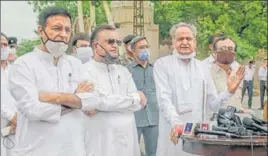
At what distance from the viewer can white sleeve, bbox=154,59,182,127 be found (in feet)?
16.6

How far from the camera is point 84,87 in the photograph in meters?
4.64

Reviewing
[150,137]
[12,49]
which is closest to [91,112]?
[150,137]

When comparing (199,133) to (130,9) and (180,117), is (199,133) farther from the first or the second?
(130,9)

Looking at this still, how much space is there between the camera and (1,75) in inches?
262

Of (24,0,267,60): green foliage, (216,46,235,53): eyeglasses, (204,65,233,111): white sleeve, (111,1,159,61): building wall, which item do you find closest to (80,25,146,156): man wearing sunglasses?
(204,65,233,111): white sleeve

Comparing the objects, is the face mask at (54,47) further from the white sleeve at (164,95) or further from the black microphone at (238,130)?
the black microphone at (238,130)

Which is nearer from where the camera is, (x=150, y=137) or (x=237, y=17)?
(x=150, y=137)

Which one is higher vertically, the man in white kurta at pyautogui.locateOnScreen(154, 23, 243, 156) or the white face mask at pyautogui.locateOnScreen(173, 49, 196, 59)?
the white face mask at pyautogui.locateOnScreen(173, 49, 196, 59)

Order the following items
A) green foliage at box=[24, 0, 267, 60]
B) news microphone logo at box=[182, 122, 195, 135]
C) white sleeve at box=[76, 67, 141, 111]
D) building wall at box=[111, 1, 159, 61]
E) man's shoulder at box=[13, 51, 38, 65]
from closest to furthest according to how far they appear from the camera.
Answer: news microphone logo at box=[182, 122, 195, 135]
man's shoulder at box=[13, 51, 38, 65]
white sleeve at box=[76, 67, 141, 111]
building wall at box=[111, 1, 159, 61]
green foliage at box=[24, 0, 267, 60]

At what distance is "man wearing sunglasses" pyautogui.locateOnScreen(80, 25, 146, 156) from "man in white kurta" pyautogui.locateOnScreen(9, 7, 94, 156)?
17.1 inches

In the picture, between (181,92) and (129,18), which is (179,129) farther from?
(129,18)

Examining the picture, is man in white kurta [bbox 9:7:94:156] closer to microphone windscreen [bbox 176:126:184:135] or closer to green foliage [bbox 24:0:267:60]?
microphone windscreen [bbox 176:126:184:135]

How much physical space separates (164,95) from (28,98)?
1433 millimetres

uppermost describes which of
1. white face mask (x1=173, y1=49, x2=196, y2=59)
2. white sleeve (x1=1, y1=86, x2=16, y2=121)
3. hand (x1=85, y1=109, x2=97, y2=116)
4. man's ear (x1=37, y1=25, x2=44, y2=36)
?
man's ear (x1=37, y1=25, x2=44, y2=36)
